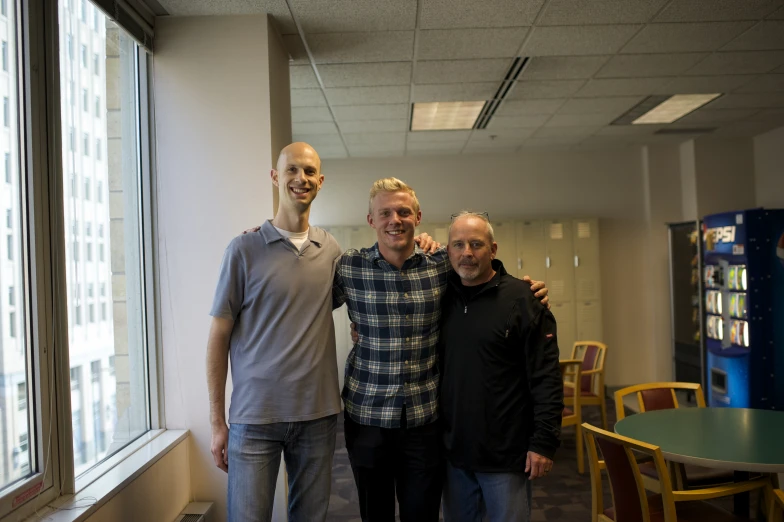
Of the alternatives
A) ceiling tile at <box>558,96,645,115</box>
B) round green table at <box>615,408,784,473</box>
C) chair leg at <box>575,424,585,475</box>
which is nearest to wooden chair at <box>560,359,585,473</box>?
chair leg at <box>575,424,585,475</box>

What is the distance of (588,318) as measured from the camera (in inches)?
260

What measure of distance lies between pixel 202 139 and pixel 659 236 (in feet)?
19.1

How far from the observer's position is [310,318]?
6.57ft

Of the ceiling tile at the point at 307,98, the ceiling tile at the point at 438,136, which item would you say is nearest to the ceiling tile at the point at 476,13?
the ceiling tile at the point at 307,98

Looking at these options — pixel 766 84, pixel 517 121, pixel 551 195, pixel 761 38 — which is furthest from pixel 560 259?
pixel 761 38

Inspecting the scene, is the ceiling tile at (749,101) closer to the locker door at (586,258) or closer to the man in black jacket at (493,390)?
the locker door at (586,258)

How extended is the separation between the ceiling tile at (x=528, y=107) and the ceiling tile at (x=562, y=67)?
61 centimetres

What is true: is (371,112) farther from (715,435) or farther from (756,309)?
(756,309)

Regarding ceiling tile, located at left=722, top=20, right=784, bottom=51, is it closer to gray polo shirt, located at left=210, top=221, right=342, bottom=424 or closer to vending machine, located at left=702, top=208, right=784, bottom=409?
vending machine, located at left=702, top=208, right=784, bottom=409

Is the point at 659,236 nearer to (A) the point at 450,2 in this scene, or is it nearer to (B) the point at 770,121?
(B) the point at 770,121

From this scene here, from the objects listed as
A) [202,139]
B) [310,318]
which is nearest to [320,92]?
[202,139]

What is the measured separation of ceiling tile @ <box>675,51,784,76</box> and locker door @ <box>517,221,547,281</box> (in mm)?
2669

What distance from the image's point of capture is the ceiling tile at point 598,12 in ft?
9.96

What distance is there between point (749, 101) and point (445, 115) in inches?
108
